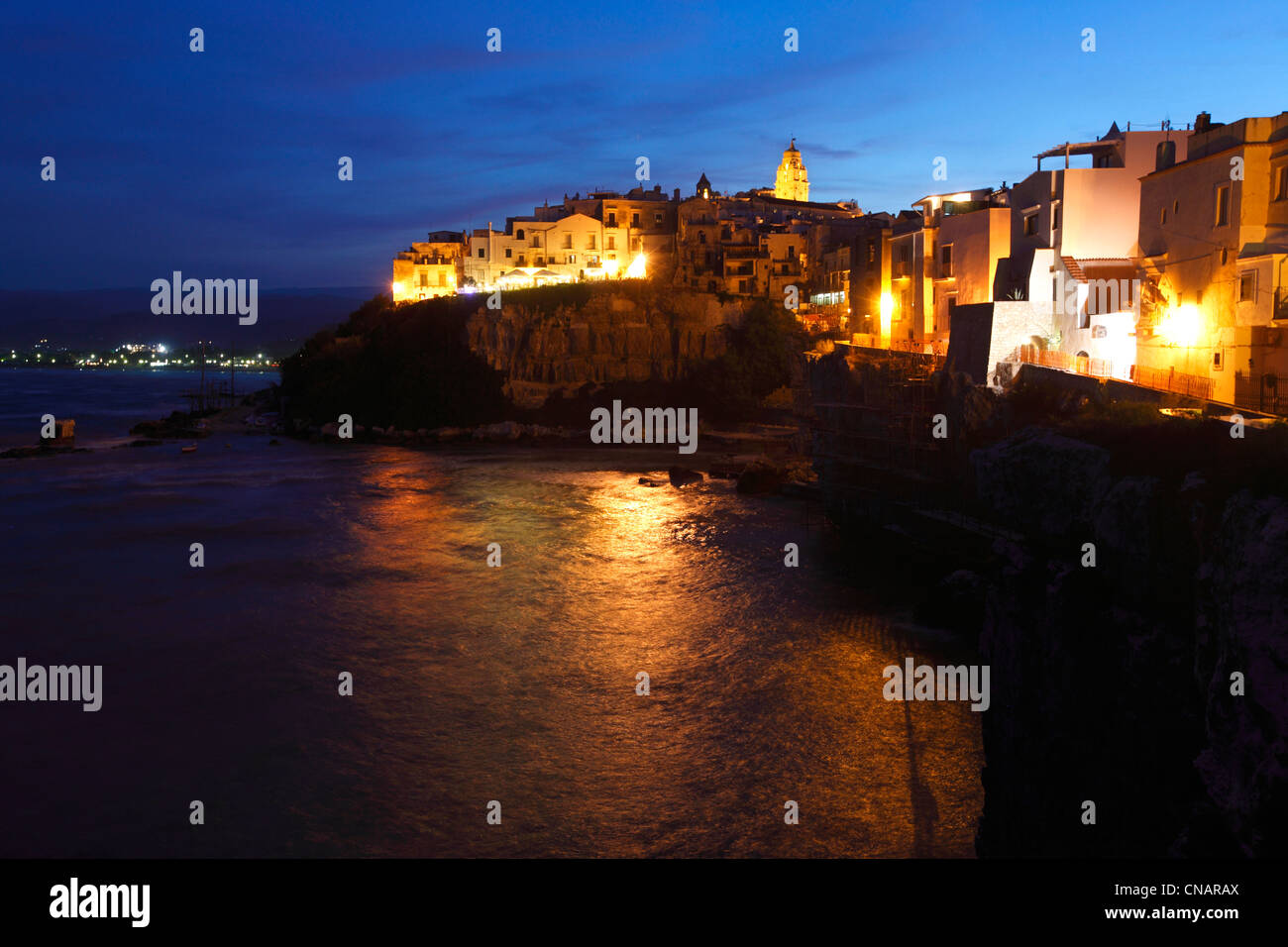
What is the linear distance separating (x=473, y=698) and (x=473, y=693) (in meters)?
0.23

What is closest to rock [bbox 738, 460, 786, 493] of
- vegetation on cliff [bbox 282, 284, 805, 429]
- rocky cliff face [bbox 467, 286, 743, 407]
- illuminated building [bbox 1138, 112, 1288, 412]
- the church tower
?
illuminated building [bbox 1138, 112, 1288, 412]

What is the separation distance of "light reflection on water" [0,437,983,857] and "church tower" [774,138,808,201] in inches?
3090

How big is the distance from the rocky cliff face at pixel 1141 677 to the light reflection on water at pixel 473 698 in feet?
5.90

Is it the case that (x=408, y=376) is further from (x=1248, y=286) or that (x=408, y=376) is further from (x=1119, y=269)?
(x=1248, y=286)

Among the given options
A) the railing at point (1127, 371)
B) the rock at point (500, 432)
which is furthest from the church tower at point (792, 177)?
the railing at point (1127, 371)

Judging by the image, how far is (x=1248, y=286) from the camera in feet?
59.2

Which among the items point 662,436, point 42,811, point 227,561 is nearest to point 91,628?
point 227,561

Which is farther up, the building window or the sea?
the building window

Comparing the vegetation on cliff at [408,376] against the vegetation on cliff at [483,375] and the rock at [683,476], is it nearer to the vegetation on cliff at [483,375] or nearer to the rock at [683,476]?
the vegetation on cliff at [483,375]

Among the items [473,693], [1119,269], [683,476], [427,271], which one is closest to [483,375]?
[427,271]

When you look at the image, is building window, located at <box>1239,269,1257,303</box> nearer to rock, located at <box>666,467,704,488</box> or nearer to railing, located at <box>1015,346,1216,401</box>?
railing, located at <box>1015,346,1216,401</box>

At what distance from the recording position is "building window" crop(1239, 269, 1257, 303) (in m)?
17.8

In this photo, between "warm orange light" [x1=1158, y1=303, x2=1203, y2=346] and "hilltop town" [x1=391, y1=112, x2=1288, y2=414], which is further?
"warm orange light" [x1=1158, y1=303, x2=1203, y2=346]
